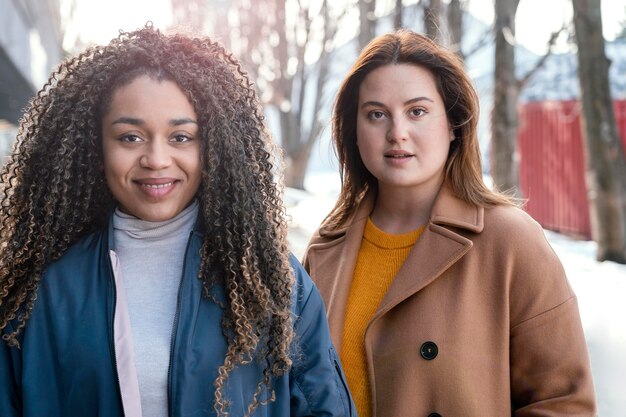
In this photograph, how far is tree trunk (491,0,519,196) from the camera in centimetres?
896

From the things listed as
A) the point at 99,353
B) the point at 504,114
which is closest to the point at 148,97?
the point at 99,353

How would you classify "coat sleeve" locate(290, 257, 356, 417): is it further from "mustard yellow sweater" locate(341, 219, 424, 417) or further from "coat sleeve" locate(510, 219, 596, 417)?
"coat sleeve" locate(510, 219, 596, 417)

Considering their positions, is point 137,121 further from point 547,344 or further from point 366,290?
point 547,344

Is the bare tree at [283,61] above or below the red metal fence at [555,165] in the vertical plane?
above

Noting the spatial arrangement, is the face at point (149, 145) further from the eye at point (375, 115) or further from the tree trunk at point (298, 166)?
the tree trunk at point (298, 166)

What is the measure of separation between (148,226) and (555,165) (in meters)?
13.4

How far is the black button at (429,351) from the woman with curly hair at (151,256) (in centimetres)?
31

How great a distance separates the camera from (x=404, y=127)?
2744 millimetres

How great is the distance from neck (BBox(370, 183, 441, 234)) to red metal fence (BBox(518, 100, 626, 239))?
1068 cm

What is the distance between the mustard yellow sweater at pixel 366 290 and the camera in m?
2.73

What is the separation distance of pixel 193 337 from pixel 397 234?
102 cm

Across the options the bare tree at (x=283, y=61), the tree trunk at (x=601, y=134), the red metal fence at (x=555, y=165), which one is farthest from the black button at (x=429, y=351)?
the bare tree at (x=283, y=61)

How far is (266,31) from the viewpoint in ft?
84.2

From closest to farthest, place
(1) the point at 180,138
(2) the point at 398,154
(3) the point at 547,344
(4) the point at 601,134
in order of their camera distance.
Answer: (1) the point at 180,138 < (3) the point at 547,344 < (2) the point at 398,154 < (4) the point at 601,134
